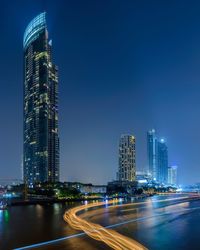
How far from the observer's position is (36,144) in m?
191

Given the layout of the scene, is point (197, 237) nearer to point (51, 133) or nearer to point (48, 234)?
point (48, 234)

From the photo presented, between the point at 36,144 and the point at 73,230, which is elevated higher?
the point at 36,144

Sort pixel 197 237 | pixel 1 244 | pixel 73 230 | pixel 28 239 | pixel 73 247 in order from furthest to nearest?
pixel 73 230
pixel 197 237
pixel 28 239
pixel 1 244
pixel 73 247

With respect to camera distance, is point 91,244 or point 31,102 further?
point 31,102

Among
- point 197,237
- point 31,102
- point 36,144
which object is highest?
point 31,102

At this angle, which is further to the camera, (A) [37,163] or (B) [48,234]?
(A) [37,163]

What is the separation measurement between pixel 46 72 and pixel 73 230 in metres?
178

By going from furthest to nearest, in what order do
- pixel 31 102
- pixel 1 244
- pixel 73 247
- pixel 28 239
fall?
pixel 31 102, pixel 28 239, pixel 1 244, pixel 73 247

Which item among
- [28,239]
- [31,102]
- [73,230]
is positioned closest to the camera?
[28,239]

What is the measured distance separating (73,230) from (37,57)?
186541 mm

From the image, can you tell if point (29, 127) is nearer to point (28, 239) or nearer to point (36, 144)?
point (36, 144)

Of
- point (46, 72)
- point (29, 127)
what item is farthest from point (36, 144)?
point (46, 72)

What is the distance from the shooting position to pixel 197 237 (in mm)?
18125

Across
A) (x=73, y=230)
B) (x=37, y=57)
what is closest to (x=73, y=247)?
(x=73, y=230)
